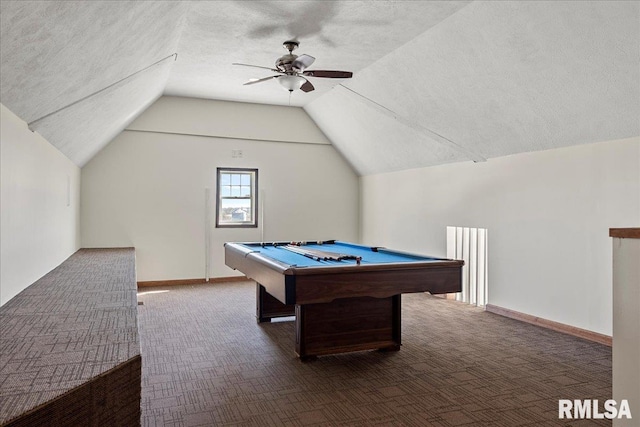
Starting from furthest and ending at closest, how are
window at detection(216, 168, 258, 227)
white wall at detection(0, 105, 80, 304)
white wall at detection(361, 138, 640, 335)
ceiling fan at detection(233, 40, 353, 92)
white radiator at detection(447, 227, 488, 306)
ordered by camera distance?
1. window at detection(216, 168, 258, 227)
2. white radiator at detection(447, 227, 488, 306)
3. ceiling fan at detection(233, 40, 353, 92)
4. white wall at detection(361, 138, 640, 335)
5. white wall at detection(0, 105, 80, 304)

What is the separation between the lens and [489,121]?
192 inches

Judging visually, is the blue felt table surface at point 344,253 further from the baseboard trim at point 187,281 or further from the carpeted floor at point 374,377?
the baseboard trim at point 187,281

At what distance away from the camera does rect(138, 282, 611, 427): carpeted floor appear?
2.65 meters

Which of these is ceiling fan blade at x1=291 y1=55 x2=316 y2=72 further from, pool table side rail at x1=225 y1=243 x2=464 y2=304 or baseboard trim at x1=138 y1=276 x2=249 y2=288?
baseboard trim at x1=138 y1=276 x2=249 y2=288

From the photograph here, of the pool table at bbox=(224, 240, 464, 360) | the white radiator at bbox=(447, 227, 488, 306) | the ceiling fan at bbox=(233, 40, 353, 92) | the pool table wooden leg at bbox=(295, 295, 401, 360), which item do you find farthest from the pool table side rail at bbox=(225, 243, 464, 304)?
the white radiator at bbox=(447, 227, 488, 306)

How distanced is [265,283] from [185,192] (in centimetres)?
444

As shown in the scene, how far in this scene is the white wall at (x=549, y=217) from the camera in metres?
4.07

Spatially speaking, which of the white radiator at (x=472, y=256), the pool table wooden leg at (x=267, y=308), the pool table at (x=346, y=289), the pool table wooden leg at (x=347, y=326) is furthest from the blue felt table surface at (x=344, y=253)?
the white radiator at (x=472, y=256)

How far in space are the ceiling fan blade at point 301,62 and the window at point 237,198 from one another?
3.73m

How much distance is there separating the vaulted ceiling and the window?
5.98 feet

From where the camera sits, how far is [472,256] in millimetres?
5742

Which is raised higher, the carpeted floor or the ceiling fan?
the ceiling fan

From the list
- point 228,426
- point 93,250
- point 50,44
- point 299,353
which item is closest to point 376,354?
point 299,353

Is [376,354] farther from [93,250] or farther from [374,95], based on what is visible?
[93,250]
